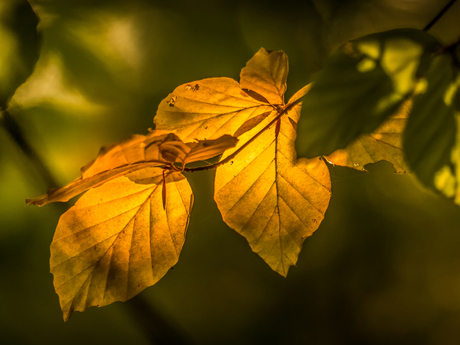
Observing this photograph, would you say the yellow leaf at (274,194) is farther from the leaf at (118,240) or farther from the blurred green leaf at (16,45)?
the blurred green leaf at (16,45)

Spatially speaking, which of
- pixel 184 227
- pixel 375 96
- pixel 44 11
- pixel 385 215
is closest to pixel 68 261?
pixel 184 227

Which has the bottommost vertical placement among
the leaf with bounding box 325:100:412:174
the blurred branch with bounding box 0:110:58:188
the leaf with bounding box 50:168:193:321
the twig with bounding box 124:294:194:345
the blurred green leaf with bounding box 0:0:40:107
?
the twig with bounding box 124:294:194:345

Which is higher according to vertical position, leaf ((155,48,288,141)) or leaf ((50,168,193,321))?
leaf ((155,48,288,141))

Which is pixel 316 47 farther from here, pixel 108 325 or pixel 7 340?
pixel 7 340

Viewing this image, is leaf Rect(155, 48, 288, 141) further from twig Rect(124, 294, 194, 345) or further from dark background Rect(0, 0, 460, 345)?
twig Rect(124, 294, 194, 345)

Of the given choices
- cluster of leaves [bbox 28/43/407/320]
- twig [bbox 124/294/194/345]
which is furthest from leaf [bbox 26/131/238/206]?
twig [bbox 124/294/194/345]
